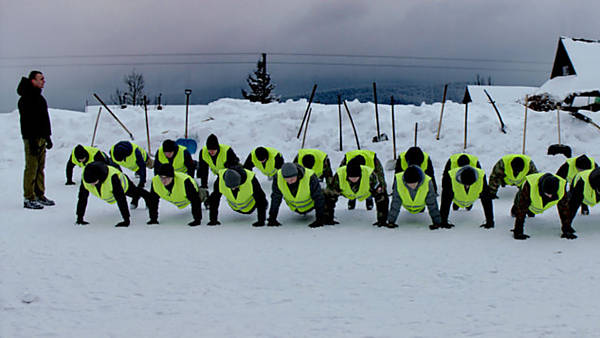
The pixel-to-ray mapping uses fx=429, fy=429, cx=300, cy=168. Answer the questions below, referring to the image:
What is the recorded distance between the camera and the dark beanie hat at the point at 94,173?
591 cm

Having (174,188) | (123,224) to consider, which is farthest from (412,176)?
(123,224)

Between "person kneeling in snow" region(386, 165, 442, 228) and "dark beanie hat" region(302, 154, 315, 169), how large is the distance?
2.43 metres

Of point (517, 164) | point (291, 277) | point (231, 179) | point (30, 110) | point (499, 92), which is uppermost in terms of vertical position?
point (499, 92)

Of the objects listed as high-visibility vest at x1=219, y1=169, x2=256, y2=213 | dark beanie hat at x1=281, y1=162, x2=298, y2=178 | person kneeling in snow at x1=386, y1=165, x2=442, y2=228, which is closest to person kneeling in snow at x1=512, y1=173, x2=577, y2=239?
person kneeling in snow at x1=386, y1=165, x2=442, y2=228

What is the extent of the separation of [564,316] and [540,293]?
43 centimetres

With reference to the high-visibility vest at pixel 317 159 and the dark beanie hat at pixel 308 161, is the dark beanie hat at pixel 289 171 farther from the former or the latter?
the high-visibility vest at pixel 317 159

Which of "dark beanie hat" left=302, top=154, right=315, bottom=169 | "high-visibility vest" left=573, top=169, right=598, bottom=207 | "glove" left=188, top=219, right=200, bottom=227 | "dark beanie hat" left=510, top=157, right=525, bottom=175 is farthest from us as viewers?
"dark beanie hat" left=302, top=154, right=315, bottom=169

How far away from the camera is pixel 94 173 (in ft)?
19.5

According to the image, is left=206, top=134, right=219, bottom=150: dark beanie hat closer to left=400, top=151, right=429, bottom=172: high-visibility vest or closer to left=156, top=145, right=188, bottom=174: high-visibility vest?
left=156, top=145, right=188, bottom=174: high-visibility vest

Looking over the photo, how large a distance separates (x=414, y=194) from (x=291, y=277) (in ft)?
8.18

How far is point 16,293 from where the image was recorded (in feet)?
12.2

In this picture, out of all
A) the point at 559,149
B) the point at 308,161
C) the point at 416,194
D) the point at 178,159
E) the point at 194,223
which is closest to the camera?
the point at 416,194

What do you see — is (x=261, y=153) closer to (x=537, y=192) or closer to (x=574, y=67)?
(x=537, y=192)

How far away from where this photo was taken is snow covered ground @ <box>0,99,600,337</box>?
124 inches
